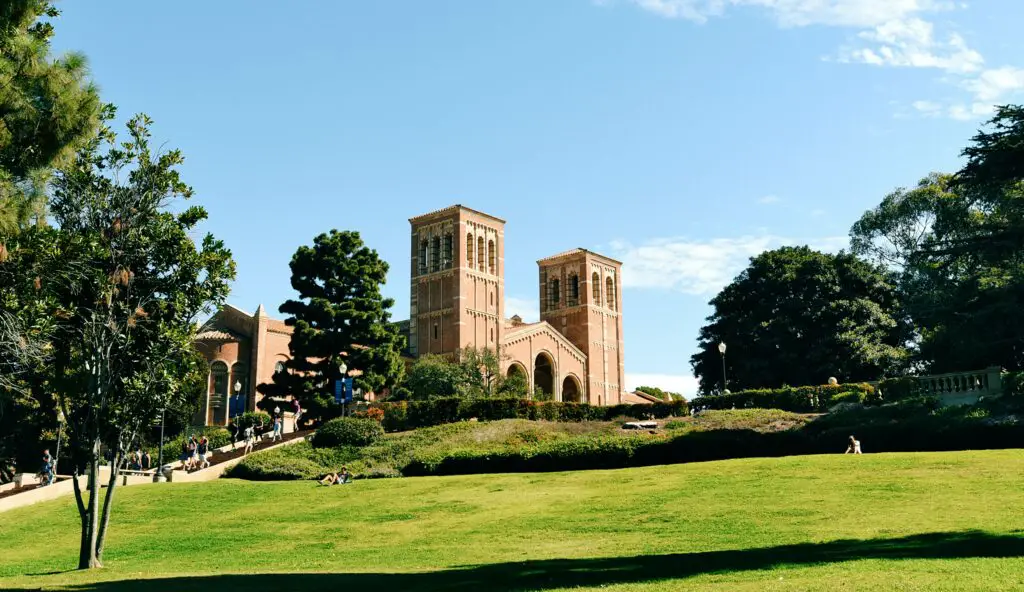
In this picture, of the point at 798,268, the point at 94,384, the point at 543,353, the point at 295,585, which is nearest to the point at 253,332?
the point at 543,353

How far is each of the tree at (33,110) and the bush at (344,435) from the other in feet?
76.7

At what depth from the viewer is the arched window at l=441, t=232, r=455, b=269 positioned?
7200 centimetres

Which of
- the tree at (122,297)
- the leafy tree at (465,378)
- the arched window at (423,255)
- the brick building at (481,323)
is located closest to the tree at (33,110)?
the tree at (122,297)

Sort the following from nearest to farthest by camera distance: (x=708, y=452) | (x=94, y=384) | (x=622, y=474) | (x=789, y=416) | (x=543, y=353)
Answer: (x=94, y=384) < (x=622, y=474) < (x=708, y=452) < (x=789, y=416) < (x=543, y=353)

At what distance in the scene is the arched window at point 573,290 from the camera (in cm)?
8300

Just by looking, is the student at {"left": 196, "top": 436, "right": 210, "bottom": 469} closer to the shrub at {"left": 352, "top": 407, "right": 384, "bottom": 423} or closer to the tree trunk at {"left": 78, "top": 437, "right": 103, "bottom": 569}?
the shrub at {"left": 352, "top": 407, "right": 384, "bottom": 423}

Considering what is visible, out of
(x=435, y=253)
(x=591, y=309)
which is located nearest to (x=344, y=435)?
(x=435, y=253)

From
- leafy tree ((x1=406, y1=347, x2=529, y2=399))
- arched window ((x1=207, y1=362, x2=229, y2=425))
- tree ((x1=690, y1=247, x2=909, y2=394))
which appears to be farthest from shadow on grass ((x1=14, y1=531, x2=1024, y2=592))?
arched window ((x1=207, y1=362, x2=229, y2=425))

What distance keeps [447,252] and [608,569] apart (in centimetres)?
5935

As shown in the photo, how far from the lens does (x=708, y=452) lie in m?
29.5

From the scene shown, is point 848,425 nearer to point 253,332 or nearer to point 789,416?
point 789,416

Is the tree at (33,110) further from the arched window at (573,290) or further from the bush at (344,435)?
the arched window at (573,290)

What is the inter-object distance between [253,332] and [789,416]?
37.3 m

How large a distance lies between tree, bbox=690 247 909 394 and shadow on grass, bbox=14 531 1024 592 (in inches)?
1715
